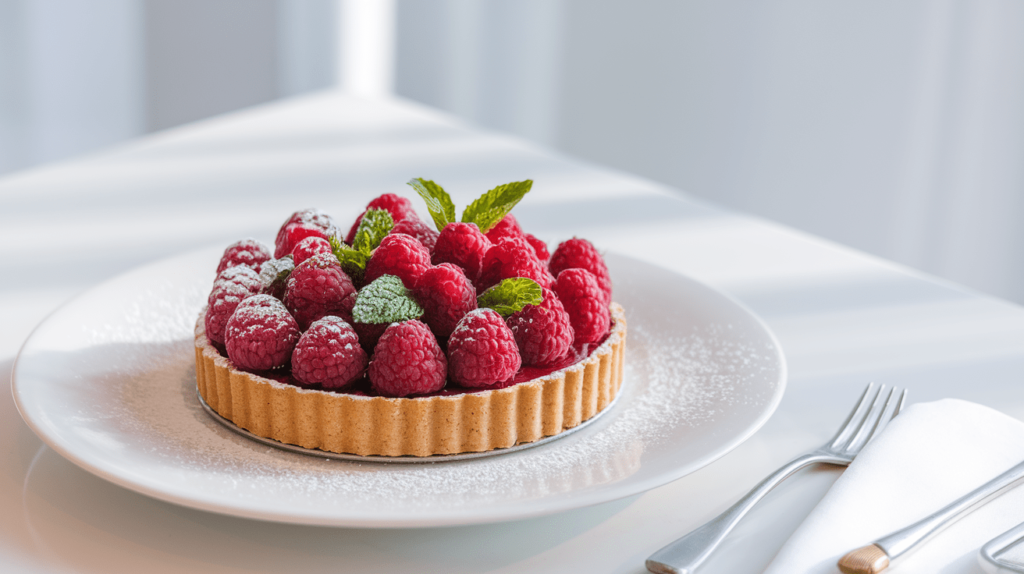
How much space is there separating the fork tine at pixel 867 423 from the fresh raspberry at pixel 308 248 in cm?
83

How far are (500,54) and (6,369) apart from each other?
4291 millimetres

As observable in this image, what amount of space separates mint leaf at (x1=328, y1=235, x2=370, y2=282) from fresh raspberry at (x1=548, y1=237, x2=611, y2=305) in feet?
1.19

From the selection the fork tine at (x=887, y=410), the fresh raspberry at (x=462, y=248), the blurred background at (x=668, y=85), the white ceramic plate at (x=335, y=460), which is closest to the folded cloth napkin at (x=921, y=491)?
the fork tine at (x=887, y=410)

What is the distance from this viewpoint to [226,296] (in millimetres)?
1435

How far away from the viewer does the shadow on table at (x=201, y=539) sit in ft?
3.45

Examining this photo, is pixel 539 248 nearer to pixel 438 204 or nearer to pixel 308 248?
pixel 438 204

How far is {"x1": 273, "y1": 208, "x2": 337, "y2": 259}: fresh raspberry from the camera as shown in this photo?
1.55 meters

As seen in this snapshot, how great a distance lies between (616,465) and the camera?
1.21 metres

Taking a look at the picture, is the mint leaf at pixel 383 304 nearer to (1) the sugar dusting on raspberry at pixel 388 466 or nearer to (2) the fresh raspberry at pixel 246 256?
(1) the sugar dusting on raspberry at pixel 388 466

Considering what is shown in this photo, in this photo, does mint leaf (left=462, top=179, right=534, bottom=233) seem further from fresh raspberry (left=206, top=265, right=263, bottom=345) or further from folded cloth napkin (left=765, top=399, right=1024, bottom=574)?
folded cloth napkin (left=765, top=399, right=1024, bottom=574)

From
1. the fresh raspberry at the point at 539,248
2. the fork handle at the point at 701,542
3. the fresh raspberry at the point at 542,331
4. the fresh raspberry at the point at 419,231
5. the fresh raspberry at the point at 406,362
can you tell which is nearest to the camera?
the fork handle at the point at 701,542

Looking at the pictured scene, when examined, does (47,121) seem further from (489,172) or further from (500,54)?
(489,172)

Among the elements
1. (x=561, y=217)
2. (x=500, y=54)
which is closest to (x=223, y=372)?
(x=561, y=217)

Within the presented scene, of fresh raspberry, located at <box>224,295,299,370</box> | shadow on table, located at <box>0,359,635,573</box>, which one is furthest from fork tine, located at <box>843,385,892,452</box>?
fresh raspberry, located at <box>224,295,299,370</box>
